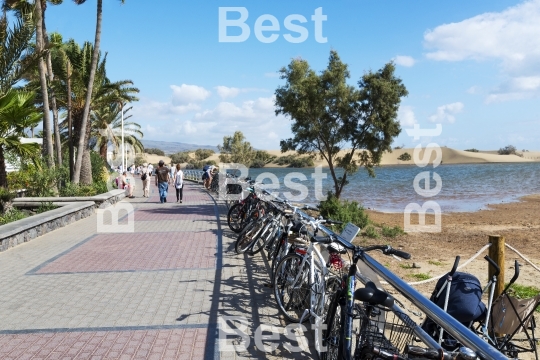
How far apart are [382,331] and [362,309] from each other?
0.86 ft

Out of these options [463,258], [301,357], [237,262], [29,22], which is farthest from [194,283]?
[29,22]

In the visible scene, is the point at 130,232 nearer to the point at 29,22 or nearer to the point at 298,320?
the point at 29,22

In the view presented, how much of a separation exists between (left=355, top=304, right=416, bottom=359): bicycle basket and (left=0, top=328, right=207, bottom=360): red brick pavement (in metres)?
2.09

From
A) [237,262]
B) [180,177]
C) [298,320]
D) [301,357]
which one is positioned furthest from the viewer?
[180,177]

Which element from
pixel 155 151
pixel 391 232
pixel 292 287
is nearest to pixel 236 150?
pixel 391 232

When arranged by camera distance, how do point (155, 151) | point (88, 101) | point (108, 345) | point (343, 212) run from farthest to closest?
point (155, 151) < point (88, 101) < point (343, 212) < point (108, 345)

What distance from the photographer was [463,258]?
11.7 m

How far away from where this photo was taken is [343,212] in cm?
1706

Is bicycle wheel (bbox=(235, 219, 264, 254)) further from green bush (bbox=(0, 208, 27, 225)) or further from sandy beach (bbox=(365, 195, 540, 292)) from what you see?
green bush (bbox=(0, 208, 27, 225))

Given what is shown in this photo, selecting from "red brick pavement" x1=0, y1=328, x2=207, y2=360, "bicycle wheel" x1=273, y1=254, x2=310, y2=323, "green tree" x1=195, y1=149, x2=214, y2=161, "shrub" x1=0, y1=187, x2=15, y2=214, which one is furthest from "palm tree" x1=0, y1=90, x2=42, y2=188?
"green tree" x1=195, y1=149, x2=214, y2=161

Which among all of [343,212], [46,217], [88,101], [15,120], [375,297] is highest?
[88,101]

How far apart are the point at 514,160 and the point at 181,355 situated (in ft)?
530

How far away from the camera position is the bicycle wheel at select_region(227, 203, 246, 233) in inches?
434

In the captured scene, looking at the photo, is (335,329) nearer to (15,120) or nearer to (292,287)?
(292,287)
